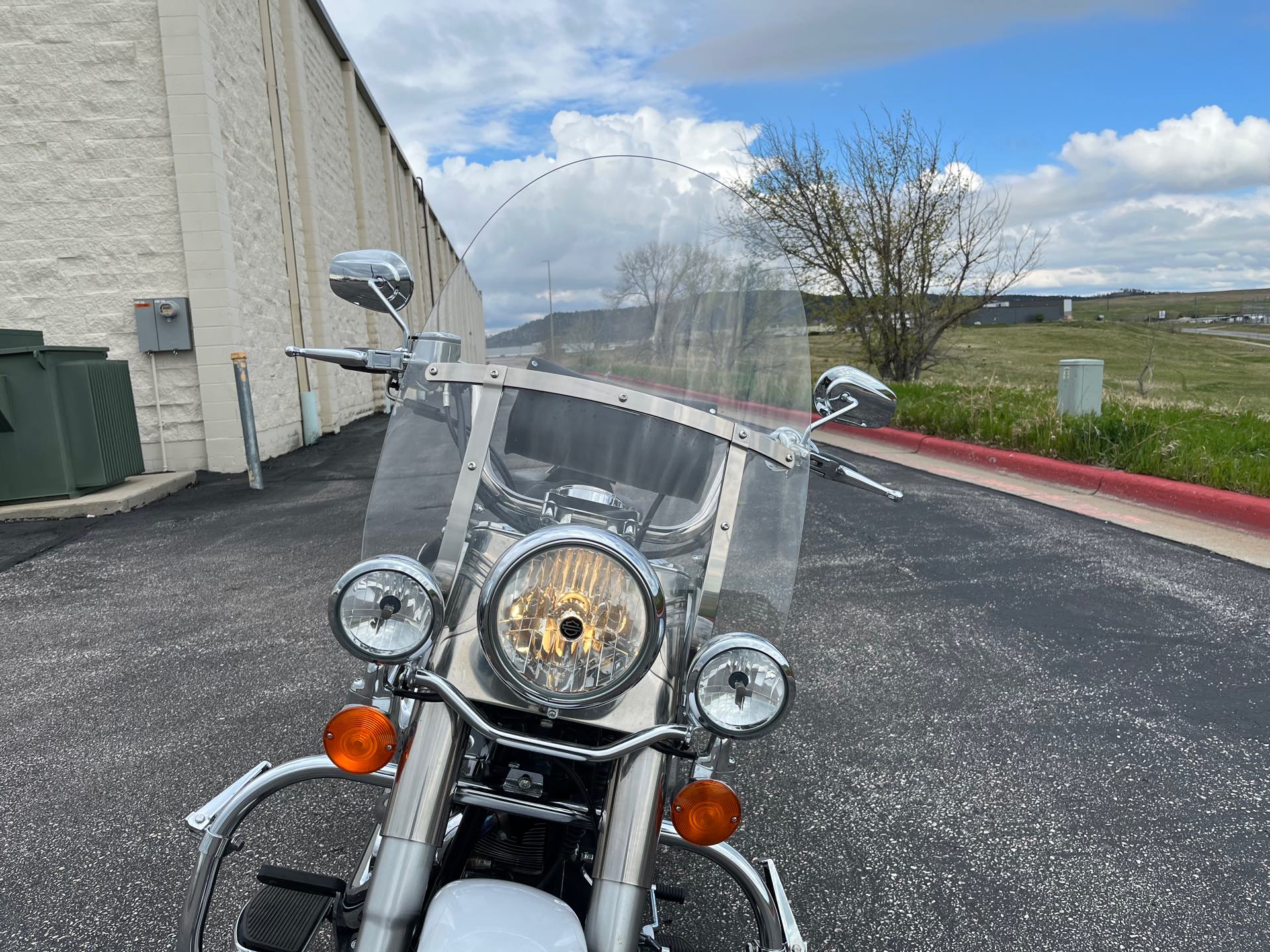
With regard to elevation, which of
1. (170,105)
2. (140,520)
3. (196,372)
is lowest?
(140,520)

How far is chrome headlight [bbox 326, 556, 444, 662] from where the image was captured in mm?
1542

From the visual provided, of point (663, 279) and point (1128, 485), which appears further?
point (1128, 485)

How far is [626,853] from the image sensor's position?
1465 millimetres

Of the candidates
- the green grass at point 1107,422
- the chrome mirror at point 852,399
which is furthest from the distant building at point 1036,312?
the chrome mirror at point 852,399

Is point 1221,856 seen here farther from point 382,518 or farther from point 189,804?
point 189,804

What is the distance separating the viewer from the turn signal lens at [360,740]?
5.28 ft

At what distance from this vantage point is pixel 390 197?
24.1m

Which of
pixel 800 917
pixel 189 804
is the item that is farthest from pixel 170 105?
pixel 800 917

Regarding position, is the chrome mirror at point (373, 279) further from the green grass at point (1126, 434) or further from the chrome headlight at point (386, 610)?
the green grass at point (1126, 434)

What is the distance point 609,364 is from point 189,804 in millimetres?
2156

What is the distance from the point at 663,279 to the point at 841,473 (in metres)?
0.60

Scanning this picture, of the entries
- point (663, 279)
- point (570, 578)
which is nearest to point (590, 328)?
point (663, 279)

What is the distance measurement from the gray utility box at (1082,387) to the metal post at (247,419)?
8314 mm

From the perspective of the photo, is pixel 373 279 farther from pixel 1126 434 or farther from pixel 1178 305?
pixel 1178 305
